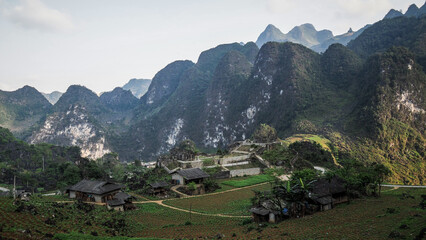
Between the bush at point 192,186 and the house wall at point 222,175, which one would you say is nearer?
the bush at point 192,186

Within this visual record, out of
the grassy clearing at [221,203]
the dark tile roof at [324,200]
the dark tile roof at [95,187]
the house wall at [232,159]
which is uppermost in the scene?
the dark tile roof at [95,187]

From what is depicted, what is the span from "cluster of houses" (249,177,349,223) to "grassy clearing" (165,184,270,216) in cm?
451

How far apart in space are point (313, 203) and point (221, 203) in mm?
14821

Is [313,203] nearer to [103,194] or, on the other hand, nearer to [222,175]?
[103,194]

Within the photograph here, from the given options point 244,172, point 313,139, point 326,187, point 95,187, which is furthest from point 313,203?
point 313,139

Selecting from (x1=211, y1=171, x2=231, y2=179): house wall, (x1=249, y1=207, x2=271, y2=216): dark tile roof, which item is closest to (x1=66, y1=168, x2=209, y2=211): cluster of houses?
(x1=249, y1=207, x2=271, y2=216): dark tile roof

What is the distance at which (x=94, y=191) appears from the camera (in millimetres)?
41562

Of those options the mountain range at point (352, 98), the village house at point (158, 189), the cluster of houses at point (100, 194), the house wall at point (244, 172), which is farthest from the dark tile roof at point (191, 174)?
the mountain range at point (352, 98)

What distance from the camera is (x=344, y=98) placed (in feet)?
429

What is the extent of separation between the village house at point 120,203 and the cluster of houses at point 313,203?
17740 millimetres

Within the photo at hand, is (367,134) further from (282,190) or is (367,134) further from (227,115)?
(227,115)

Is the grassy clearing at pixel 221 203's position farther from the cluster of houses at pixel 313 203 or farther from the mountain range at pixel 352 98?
the mountain range at pixel 352 98

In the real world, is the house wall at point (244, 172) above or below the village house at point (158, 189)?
A: below

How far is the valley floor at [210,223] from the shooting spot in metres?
21.9
